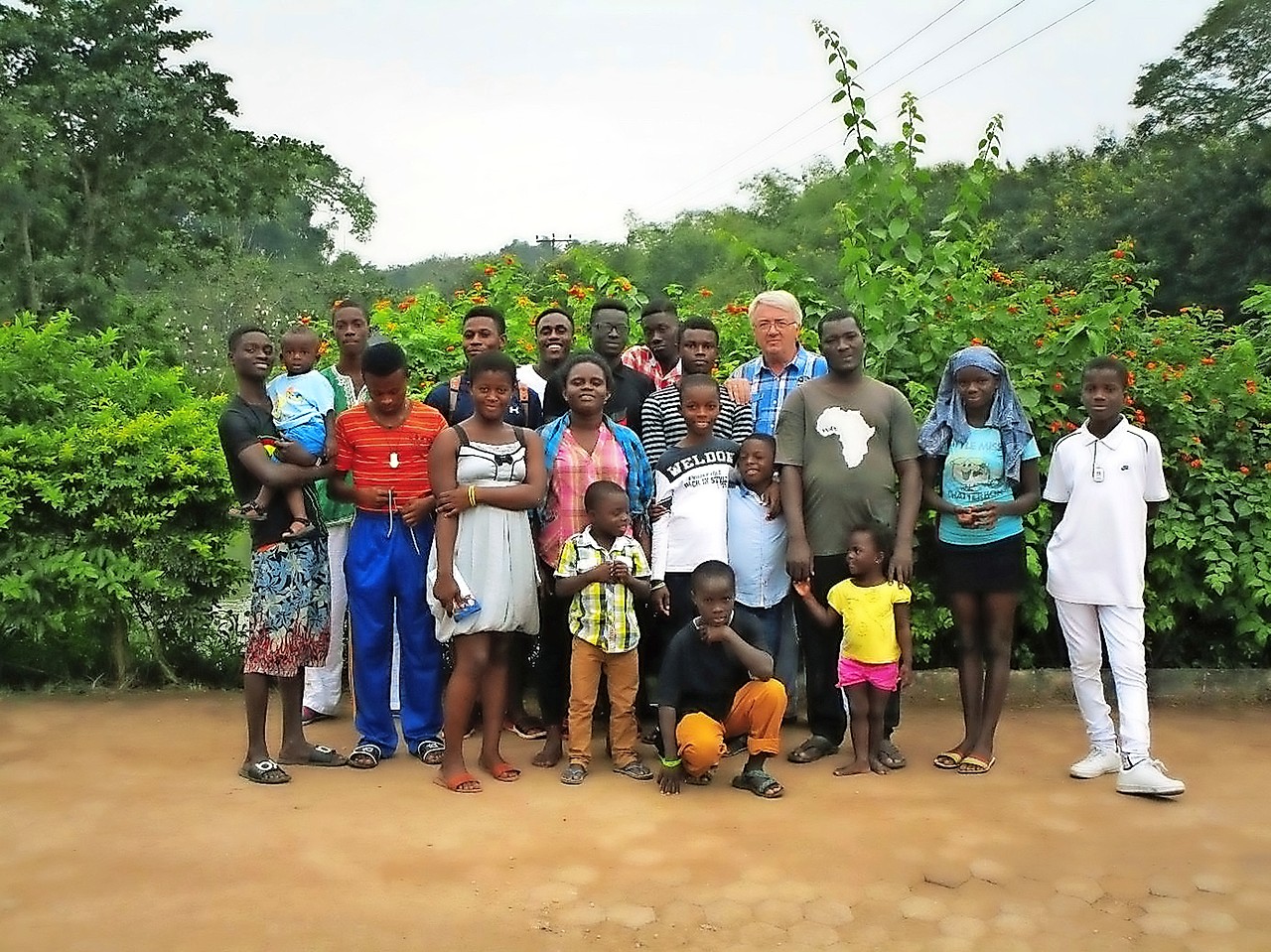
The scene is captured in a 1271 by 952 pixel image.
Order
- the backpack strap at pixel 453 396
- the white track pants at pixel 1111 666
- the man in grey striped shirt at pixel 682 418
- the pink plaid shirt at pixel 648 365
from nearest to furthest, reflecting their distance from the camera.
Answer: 1. the white track pants at pixel 1111 666
2. the man in grey striped shirt at pixel 682 418
3. the backpack strap at pixel 453 396
4. the pink plaid shirt at pixel 648 365

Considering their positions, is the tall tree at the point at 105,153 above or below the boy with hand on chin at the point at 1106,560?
above

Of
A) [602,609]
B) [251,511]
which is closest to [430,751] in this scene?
[602,609]

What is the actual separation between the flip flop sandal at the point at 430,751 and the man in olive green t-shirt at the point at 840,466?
4.83ft

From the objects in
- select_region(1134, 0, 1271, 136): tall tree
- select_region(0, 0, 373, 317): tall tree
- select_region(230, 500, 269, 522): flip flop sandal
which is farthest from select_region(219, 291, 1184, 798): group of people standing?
select_region(1134, 0, 1271, 136): tall tree

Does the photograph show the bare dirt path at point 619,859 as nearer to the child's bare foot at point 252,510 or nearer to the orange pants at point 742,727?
the orange pants at point 742,727

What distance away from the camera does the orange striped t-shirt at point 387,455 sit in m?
4.70

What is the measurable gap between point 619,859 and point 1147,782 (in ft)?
6.79

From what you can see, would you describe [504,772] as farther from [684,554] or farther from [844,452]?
[844,452]

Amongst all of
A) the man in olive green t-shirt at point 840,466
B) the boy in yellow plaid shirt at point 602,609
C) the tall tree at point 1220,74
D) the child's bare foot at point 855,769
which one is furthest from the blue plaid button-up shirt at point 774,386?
the tall tree at point 1220,74

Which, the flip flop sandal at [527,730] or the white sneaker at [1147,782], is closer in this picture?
the white sneaker at [1147,782]

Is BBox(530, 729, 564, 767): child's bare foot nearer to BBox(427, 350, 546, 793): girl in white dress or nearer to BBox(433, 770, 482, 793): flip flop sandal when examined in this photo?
BBox(427, 350, 546, 793): girl in white dress

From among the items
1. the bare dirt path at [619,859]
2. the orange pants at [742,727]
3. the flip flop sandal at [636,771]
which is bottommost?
the bare dirt path at [619,859]

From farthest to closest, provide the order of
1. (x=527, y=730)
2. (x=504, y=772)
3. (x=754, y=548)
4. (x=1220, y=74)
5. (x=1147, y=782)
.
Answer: (x=1220, y=74) → (x=527, y=730) → (x=754, y=548) → (x=504, y=772) → (x=1147, y=782)

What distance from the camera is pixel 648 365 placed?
18.4ft
